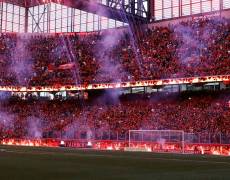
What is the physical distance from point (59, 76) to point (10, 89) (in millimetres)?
6284

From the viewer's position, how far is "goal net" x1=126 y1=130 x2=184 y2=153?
39.3m

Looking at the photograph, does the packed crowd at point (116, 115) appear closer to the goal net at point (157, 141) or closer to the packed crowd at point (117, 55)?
the goal net at point (157, 141)

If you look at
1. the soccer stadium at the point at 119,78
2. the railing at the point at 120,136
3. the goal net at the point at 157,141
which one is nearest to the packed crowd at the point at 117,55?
the soccer stadium at the point at 119,78

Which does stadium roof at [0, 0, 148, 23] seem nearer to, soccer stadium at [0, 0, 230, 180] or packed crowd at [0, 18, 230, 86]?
soccer stadium at [0, 0, 230, 180]

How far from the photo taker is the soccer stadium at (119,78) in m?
44.1

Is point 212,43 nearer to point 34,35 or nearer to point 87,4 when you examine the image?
point 87,4

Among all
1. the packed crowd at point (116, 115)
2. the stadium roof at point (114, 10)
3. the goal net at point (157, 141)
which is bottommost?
the goal net at point (157, 141)

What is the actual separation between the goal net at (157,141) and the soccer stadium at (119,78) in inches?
3.5

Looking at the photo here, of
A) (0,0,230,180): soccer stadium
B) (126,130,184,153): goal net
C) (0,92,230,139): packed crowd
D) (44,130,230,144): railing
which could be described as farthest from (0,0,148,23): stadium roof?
(126,130,184,153): goal net

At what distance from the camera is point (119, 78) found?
174ft

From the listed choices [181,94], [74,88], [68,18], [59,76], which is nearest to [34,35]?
[68,18]

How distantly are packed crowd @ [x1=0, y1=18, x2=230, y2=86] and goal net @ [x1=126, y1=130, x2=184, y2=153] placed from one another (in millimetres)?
8957

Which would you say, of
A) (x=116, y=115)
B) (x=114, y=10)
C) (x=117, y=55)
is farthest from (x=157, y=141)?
(x=117, y=55)

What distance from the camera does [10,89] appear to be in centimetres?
5878
